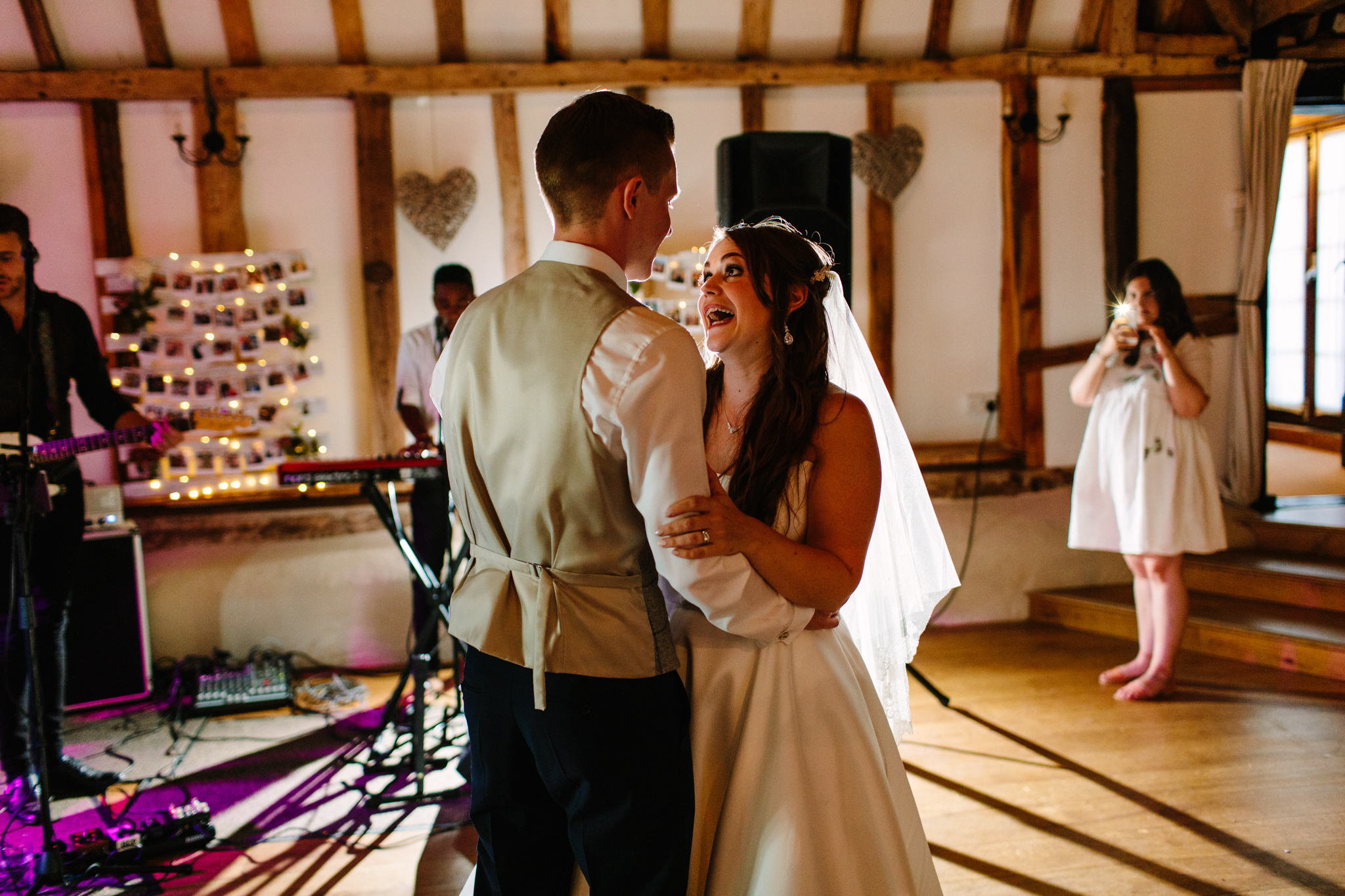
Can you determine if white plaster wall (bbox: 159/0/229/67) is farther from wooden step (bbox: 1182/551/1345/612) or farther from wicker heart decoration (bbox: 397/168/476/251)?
wooden step (bbox: 1182/551/1345/612)

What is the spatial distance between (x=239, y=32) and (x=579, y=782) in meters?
4.90

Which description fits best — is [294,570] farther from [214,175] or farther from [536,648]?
[536,648]

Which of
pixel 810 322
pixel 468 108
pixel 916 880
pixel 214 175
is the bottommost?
pixel 916 880

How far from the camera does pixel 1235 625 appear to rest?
166 inches

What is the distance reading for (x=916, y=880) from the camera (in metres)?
1.68

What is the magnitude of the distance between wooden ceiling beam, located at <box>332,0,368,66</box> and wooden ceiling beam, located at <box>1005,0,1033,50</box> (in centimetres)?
376

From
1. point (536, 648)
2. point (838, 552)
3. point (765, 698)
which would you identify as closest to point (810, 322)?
point (838, 552)

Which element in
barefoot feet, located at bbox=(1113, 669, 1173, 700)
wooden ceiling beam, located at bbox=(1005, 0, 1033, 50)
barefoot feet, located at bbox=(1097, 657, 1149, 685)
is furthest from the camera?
wooden ceiling beam, located at bbox=(1005, 0, 1033, 50)

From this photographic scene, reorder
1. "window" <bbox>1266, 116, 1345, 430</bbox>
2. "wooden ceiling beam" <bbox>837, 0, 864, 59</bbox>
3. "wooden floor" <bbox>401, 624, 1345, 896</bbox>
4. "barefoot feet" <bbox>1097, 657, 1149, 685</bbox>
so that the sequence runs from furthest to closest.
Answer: "window" <bbox>1266, 116, 1345, 430</bbox>, "wooden ceiling beam" <bbox>837, 0, 864, 59</bbox>, "barefoot feet" <bbox>1097, 657, 1149, 685</bbox>, "wooden floor" <bbox>401, 624, 1345, 896</bbox>

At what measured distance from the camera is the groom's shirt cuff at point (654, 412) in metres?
1.17

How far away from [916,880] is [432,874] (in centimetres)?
157

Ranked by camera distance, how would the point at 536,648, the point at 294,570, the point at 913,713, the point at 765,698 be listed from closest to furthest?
the point at 536,648, the point at 765,698, the point at 913,713, the point at 294,570

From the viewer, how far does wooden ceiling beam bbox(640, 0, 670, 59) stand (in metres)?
4.86

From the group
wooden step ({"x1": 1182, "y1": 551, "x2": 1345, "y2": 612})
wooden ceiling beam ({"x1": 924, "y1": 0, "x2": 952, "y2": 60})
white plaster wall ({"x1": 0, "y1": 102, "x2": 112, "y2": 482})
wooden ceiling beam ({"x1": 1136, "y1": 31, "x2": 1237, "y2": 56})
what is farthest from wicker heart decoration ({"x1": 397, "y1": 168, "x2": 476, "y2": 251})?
wooden step ({"x1": 1182, "y1": 551, "x2": 1345, "y2": 612})
